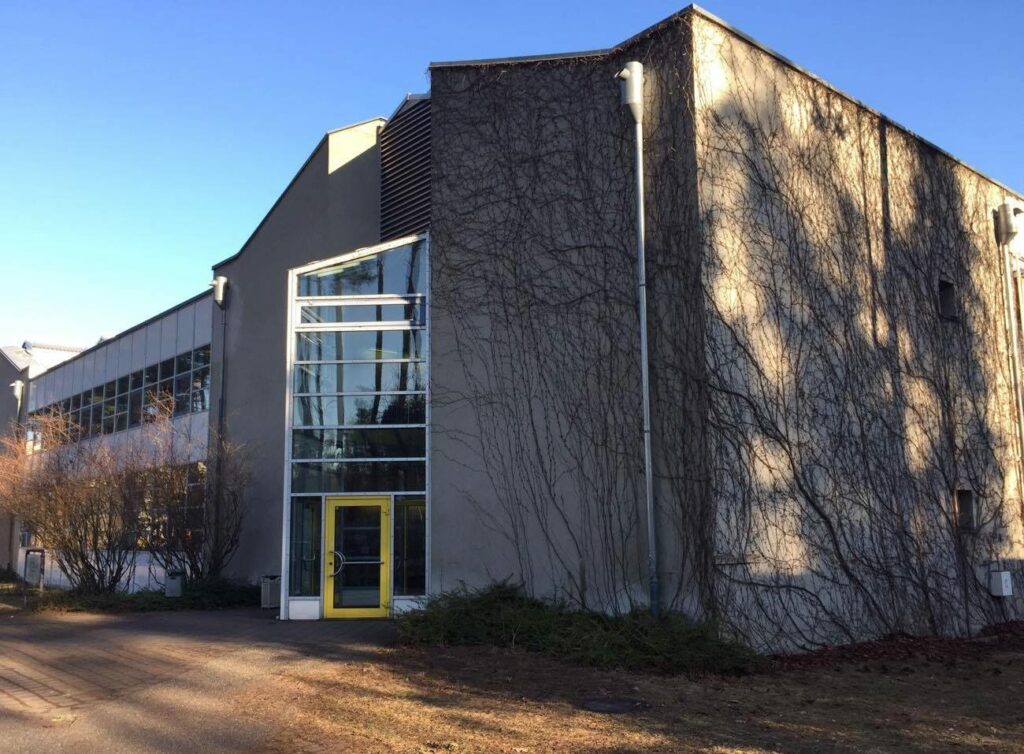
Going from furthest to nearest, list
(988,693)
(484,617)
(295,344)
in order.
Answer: (295,344), (484,617), (988,693)

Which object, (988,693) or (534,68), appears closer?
(988,693)

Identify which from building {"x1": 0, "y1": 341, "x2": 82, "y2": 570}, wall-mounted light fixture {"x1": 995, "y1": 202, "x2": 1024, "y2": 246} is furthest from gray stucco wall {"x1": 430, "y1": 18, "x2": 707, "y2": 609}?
building {"x1": 0, "y1": 341, "x2": 82, "y2": 570}

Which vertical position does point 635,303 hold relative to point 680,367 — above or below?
above

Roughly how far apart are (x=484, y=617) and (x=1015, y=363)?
12.2 m

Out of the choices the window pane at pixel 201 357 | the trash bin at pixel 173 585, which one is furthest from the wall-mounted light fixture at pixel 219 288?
the trash bin at pixel 173 585

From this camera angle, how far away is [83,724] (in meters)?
7.83

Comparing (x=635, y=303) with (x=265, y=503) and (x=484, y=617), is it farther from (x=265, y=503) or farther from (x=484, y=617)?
(x=265, y=503)

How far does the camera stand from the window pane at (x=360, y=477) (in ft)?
49.0

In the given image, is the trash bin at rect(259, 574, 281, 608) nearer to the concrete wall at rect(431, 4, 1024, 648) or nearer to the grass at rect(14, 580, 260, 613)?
the grass at rect(14, 580, 260, 613)

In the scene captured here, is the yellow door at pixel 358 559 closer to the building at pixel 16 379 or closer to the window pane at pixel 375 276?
the window pane at pixel 375 276

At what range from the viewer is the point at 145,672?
404 inches

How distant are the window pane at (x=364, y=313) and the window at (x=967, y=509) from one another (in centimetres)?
988

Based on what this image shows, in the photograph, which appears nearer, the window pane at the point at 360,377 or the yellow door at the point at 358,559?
the yellow door at the point at 358,559

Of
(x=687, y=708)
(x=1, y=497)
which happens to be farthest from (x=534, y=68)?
(x=1, y=497)
